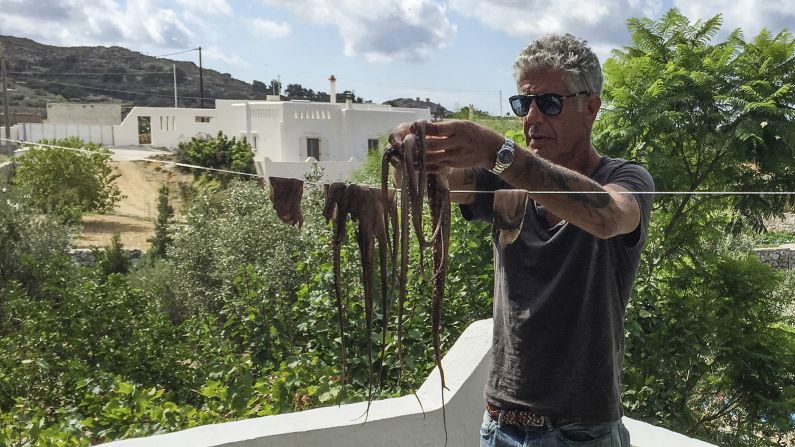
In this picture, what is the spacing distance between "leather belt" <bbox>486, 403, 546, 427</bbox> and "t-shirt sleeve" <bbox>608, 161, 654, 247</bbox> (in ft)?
1.68

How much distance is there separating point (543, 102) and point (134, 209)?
33896mm

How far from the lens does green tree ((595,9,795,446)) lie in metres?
5.09

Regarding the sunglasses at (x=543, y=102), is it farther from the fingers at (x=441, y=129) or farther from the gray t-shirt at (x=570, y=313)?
the fingers at (x=441, y=129)

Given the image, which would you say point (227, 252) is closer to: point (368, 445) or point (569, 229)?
point (368, 445)

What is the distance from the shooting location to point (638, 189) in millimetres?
1891

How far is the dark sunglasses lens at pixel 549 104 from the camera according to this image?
1954 mm

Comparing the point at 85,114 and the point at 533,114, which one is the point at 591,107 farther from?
the point at 85,114

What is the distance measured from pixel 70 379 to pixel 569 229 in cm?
381

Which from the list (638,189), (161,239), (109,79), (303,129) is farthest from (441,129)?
(109,79)

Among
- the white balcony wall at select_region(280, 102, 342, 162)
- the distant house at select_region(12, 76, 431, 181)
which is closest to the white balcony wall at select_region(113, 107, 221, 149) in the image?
the distant house at select_region(12, 76, 431, 181)

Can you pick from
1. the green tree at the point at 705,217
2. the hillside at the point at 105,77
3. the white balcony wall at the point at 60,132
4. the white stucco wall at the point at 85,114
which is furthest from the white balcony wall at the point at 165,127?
the green tree at the point at 705,217

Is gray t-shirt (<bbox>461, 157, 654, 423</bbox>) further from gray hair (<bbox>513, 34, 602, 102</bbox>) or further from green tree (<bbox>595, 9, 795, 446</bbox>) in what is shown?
green tree (<bbox>595, 9, 795, 446</bbox>)

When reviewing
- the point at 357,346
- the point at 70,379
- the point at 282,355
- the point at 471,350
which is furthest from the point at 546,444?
the point at 70,379

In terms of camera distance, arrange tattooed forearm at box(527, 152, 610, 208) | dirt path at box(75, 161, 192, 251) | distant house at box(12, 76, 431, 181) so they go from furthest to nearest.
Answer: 1. distant house at box(12, 76, 431, 181)
2. dirt path at box(75, 161, 192, 251)
3. tattooed forearm at box(527, 152, 610, 208)
